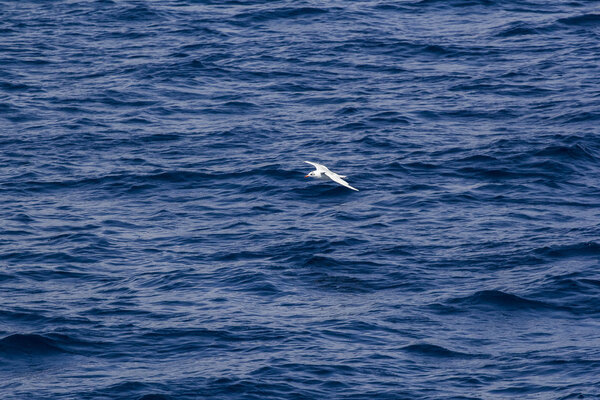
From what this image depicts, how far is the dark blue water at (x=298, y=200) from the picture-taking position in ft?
114

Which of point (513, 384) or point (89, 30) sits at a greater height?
point (89, 30)

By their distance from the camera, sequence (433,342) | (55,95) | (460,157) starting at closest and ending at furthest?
(433,342) → (460,157) → (55,95)

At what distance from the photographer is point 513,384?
32781mm

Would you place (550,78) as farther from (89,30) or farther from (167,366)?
(167,366)

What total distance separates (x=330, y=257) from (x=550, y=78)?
21695 mm

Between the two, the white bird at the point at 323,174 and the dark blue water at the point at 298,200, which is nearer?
the dark blue water at the point at 298,200

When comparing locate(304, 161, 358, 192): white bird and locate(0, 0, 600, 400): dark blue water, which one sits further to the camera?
locate(304, 161, 358, 192): white bird

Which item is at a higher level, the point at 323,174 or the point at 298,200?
the point at 323,174

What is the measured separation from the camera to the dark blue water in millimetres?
34625

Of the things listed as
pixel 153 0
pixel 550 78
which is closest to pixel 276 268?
pixel 550 78

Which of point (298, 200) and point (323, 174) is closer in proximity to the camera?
point (323, 174)

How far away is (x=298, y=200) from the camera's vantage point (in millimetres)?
46469

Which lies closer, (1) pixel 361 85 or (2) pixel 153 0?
(1) pixel 361 85

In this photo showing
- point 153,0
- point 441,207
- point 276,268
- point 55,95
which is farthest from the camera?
point 153,0
